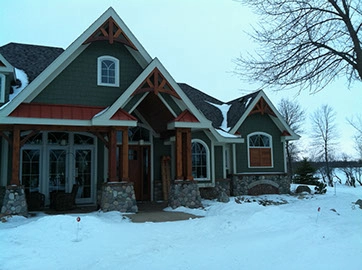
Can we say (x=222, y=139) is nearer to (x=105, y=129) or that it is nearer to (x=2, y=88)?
(x=105, y=129)

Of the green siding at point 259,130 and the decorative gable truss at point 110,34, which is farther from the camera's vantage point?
the green siding at point 259,130

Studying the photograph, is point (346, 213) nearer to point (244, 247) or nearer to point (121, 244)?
point (244, 247)

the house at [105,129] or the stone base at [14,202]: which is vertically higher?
the house at [105,129]

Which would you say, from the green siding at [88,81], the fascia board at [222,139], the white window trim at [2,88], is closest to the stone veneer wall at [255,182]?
the fascia board at [222,139]

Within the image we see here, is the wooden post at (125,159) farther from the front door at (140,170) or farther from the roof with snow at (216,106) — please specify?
the roof with snow at (216,106)

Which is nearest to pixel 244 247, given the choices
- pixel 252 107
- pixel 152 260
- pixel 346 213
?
pixel 152 260

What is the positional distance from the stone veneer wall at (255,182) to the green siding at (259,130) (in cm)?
32

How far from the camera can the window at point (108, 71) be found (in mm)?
12430

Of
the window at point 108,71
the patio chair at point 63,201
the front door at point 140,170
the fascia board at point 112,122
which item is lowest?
the patio chair at point 63,201

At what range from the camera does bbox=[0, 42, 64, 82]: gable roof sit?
14172 mm

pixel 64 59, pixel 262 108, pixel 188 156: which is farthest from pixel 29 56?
pixel 262 108

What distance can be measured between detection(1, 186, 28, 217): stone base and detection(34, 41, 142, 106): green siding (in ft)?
9.47

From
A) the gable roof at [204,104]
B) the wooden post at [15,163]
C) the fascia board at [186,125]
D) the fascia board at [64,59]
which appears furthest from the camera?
the gable roof at [204,104]

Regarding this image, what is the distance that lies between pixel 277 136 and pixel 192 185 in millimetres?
7773
